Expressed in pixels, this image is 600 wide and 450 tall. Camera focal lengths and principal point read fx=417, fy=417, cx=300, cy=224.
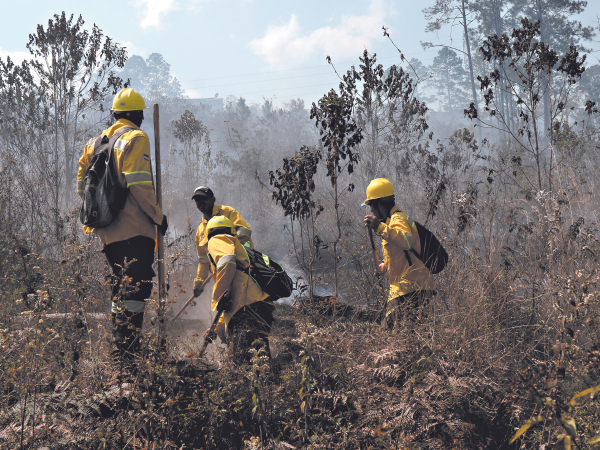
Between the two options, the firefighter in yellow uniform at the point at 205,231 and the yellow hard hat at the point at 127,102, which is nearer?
the yellow hard hat at the point at 127,102

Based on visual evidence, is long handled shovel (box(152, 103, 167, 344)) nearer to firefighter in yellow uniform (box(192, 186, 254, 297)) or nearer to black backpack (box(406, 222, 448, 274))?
firefighter in yellow uniform (box(192, 186, 254, 297))

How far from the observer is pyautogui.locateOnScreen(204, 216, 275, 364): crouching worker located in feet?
10.0

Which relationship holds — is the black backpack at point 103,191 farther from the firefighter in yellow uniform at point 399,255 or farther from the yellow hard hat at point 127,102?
the firefighter in yellow uniform at point 399,255

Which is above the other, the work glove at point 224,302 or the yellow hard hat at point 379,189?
the yellow hard hat at point 379,189

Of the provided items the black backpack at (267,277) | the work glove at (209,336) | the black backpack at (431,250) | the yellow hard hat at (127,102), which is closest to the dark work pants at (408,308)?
the black backpack at (431,250)

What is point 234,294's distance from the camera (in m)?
3.16

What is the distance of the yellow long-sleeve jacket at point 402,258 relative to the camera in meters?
3.08

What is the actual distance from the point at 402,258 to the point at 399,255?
0.11 ft

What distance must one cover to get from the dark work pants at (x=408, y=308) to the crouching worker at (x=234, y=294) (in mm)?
918

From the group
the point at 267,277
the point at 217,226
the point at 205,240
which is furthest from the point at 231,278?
the point at 205,240

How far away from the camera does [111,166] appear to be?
2.86 metres

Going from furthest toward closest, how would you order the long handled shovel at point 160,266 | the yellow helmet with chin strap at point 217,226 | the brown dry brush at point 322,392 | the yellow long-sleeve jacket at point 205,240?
the yellow long-sleeve jacket at point 205,240 < the yellow helmet with chin strap at point 217,226 < the long handled shovel at point 160,266 < the brown dry brush at point 322,392

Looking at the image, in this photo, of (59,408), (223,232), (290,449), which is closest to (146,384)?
(59,408)

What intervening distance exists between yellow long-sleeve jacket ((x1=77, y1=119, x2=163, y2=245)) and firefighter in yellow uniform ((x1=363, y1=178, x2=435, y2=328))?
1.54 meters
